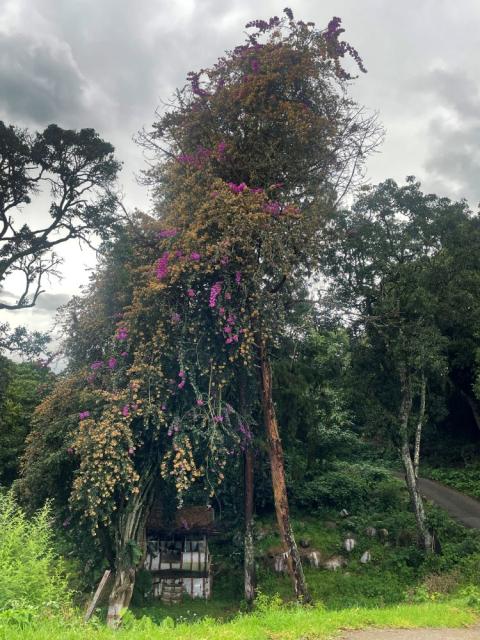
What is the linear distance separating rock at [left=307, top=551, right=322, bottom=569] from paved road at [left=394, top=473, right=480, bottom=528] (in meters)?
6.32

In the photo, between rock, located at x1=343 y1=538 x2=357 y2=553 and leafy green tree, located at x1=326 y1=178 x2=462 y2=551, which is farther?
rock, located at x1=343 y1=538 x2=357 y2=553

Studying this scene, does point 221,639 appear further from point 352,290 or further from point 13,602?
point 352,290

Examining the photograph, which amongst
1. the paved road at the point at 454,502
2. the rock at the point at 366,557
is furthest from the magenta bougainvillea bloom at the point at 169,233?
the paved road at the point at 454,502

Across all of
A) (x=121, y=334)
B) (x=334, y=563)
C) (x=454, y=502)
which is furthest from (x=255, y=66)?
(x=454, y=502)

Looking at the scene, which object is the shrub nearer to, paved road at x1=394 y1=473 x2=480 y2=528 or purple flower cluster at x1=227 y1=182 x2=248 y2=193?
purple flower cluster at x1=227 y1=182 x2=248 y2=193

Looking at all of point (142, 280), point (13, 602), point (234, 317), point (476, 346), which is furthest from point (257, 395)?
point (476, 346)

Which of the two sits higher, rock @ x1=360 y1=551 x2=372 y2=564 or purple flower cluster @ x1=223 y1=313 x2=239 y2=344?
purple flower cluster @ x1=223 y1=313 x2=239 y2=344

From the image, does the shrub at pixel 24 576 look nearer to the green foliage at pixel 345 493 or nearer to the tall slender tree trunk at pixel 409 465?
the tall slender tree trunk at pixel 409 465

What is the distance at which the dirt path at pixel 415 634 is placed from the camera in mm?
7129

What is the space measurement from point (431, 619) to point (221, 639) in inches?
167

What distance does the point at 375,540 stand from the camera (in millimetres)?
18234

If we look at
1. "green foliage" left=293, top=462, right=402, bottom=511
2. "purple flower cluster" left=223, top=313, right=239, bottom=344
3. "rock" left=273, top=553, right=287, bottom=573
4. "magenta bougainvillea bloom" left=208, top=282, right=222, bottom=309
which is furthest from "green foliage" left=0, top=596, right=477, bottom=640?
"green foliage" left=293, top=462, right=402, bottom=511

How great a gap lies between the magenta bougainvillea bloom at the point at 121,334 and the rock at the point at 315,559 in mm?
11101

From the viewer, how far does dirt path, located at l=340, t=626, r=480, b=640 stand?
713 cm
